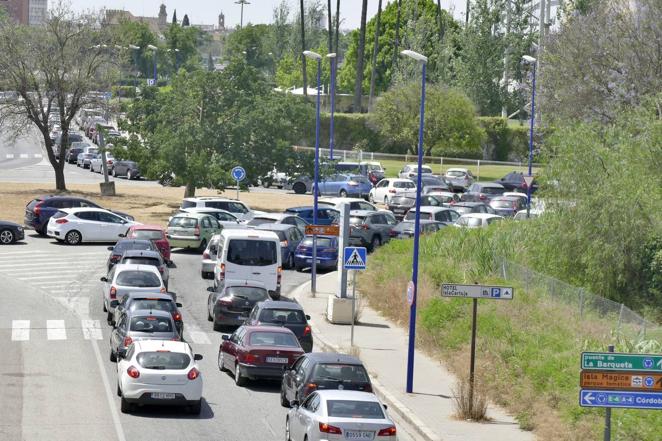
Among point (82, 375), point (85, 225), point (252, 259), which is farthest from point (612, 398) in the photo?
point (85, 225)

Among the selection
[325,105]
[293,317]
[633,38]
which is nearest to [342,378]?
[293,317]

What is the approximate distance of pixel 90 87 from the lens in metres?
64.2

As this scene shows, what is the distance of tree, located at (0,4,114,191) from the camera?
6300 centimetres

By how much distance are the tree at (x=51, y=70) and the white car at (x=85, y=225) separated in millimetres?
16770

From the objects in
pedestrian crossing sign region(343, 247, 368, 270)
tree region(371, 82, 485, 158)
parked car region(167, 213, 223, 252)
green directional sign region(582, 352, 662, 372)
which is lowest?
parked car region(167, 213, 223, 252)

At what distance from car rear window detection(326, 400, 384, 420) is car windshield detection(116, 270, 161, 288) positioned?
14198 millimetres

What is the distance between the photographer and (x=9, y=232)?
156 feet

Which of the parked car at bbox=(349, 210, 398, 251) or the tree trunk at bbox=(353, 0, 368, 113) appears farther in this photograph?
the tree trunk at bbox=(353, 0, 368, 113)

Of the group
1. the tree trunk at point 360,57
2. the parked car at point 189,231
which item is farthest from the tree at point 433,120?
the parked car at point 189,231

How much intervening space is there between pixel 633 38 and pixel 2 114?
32.0 meters

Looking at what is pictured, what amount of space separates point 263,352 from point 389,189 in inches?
→ 1653

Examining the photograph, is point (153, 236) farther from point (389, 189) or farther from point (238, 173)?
point (389, 189)

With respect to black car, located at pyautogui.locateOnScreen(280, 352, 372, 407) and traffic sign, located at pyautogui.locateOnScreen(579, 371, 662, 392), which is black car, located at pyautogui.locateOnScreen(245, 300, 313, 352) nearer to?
black car, located at pyautogui.locateOnScreen(280, 352, 372, 407)

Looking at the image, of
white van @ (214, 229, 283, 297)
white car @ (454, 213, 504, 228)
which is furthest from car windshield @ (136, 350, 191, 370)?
white car @ (454, 213, 504, 228)
